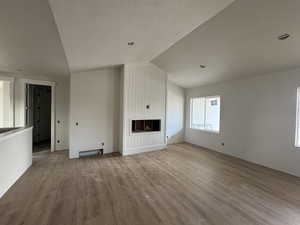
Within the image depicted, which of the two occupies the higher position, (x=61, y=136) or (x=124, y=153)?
(x=61, y=136)

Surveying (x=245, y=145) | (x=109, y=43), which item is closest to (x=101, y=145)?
(x=109, y=43)

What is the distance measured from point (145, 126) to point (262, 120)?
11.5 feet

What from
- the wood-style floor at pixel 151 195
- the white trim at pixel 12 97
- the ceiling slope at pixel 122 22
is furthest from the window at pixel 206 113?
the white trim at pixel 12 97

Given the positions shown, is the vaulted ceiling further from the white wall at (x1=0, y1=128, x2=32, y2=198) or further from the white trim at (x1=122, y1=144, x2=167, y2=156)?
the white trim at (x1=122, y1=144, x2=167, y2=156)

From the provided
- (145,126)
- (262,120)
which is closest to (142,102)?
(145,126)

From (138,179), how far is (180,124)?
418cm

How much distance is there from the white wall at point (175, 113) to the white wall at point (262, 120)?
1719 millimetres

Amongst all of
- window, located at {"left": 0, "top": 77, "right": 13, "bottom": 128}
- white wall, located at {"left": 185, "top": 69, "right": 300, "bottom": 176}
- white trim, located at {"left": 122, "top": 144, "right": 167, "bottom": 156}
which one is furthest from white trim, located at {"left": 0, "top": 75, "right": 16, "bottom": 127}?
white wall, located at {"left": 185, "top": 69, "right": 300, "bottom": 176}

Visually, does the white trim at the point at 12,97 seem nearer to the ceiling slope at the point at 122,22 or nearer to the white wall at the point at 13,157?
the white wall at the point at 13,157

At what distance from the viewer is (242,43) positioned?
3094 millimetres

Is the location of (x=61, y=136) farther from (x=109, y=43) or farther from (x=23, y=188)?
(x=109, y=43)

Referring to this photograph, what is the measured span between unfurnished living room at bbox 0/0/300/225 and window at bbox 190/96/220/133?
0.05 m

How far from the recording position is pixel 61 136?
5488mm

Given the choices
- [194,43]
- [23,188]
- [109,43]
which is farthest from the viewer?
[194,43]
